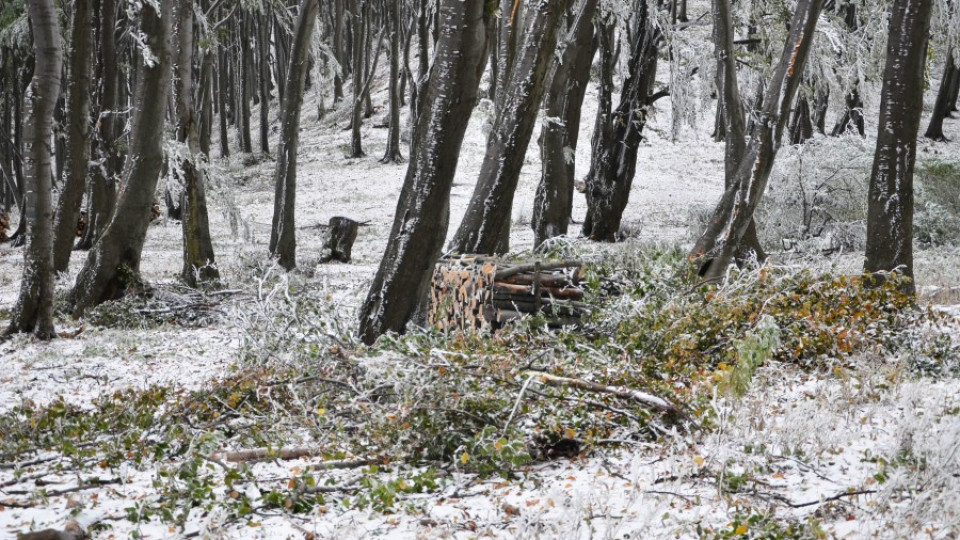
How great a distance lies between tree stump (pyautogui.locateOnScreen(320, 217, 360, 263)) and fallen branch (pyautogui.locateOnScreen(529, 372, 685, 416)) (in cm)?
1130

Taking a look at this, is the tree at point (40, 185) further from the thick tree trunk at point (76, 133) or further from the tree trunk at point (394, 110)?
the tree trunk at point (394, 110)

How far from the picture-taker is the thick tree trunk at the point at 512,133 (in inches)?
329

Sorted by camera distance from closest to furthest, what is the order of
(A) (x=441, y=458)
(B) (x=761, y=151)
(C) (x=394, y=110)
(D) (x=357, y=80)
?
(A) (x=441, y=458)
(B) (x=761, y=151)
(C) (x=394, y=110)
(D) (x=357, y=80)

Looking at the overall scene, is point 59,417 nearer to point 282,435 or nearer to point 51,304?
point 282,435

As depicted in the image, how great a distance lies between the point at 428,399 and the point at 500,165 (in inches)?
162

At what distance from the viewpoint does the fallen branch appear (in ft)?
15.4

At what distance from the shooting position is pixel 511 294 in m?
7.42

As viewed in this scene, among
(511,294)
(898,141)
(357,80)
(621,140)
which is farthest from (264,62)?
(898,141)

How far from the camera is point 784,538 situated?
3223 mm

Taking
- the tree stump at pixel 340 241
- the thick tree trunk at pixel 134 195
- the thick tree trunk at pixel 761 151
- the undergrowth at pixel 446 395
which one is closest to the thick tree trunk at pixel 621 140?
the tree stump at pixel 340 241

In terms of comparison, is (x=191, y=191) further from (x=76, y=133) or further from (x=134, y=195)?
(x=76, y=133)

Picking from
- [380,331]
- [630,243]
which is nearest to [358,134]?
[630,243]

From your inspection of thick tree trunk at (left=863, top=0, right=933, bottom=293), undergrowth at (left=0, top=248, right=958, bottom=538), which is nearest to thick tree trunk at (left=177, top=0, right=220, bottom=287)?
undergrowth at (left=0, top=248, right=958, bottom=538)

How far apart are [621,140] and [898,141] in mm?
7592
